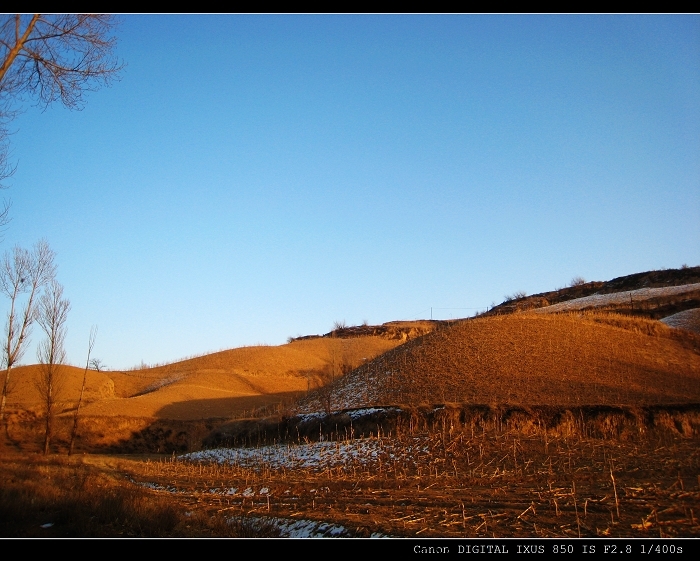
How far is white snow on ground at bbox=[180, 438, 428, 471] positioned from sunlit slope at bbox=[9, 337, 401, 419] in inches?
761

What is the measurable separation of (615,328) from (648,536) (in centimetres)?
3960

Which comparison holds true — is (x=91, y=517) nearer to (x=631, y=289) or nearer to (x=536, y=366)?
(x=536, y=366)

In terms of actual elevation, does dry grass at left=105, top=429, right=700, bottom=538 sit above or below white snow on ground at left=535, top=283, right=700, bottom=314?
below

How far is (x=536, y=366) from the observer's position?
3591 centimetres

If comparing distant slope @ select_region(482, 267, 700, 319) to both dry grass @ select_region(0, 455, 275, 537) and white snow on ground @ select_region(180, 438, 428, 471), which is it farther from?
dry grass @ select_region(0, 455, 275, 537)

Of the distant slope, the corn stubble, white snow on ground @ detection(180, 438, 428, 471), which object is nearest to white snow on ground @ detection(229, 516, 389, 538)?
the corn stubble

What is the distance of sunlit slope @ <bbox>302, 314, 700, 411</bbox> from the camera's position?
31.0 meters

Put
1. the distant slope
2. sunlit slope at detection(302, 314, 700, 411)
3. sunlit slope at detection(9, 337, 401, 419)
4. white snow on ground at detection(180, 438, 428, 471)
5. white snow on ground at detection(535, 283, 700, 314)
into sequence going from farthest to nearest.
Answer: white snow on ground at detection(535, 283, 700, 314) → the distant slope → sunlit slope at detection(9, 337, 401, 419) → sunlit slope at detection(302, 314, 700, 411) → white snow on ground at detection(180, 438, 428, 471)

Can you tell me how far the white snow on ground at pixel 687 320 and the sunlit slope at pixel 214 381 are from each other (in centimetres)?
3462

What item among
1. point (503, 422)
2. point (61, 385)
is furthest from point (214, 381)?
point (503, 422)

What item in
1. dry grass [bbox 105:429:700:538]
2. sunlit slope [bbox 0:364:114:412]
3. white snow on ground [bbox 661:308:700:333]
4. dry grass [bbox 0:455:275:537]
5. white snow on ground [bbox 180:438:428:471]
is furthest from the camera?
white snow on ground [bbox 661:308:700:333]

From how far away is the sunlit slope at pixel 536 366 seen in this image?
31047 mm

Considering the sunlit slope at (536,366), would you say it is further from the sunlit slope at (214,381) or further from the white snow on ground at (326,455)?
the sunlit slope at (214,381)
